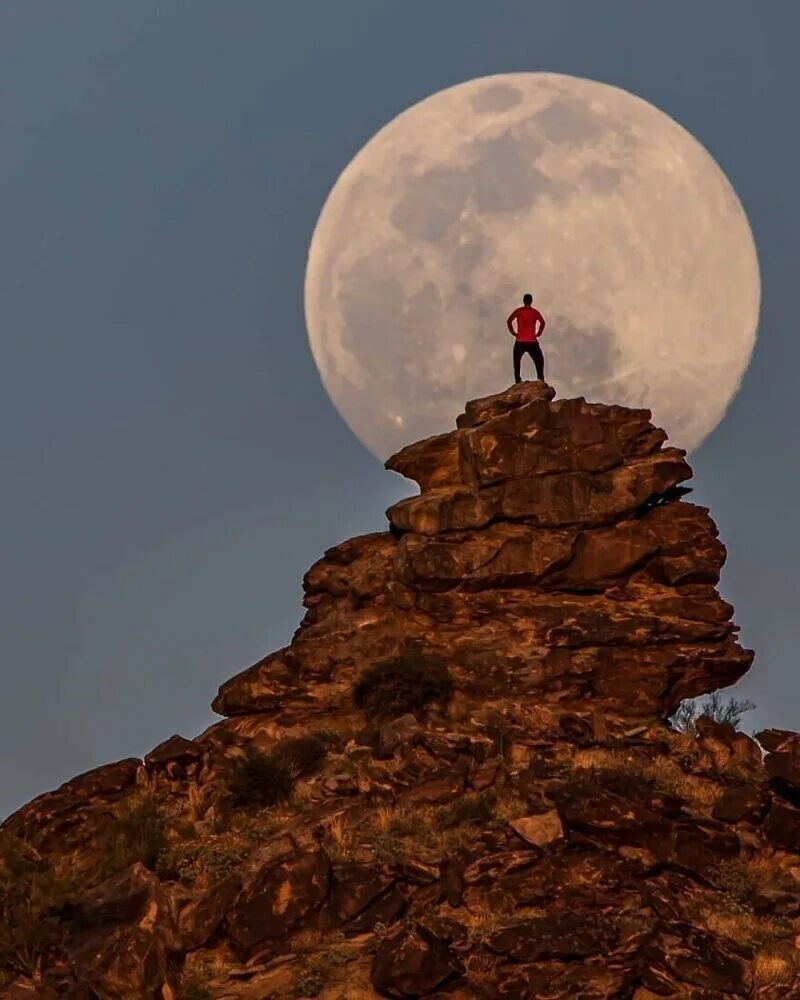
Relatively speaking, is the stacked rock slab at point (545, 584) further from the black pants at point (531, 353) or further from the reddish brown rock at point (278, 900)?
the reddish brown rock at point (278, 900)

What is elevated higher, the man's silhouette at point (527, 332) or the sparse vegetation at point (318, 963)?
the man's silhouette at point (527, 332)

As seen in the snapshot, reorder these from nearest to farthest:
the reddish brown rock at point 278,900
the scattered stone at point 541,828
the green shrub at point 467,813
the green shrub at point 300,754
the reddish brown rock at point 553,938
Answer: the reddish brown rock at point 553,938 → the reddish brown rock at point 278,900 → the scattered stone at point 541,828 → the green shrub at point 467,813 → the green shrub at point 300,754

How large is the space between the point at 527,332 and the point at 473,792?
52.5ft

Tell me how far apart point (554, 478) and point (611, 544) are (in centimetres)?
261

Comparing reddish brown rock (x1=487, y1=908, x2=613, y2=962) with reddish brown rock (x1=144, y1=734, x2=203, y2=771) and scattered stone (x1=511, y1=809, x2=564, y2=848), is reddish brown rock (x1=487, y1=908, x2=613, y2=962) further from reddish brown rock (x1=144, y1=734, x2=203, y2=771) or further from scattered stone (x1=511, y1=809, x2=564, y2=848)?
reddish brown rock (x1=144, y1=734, x2=203, y2=771)

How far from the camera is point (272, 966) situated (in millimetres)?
32594

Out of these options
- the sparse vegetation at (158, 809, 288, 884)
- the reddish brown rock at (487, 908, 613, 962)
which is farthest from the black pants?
the reddish brown rock at (487, 908, 613, 962)

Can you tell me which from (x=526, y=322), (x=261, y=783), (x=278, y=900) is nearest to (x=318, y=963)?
(x=278, y=900)

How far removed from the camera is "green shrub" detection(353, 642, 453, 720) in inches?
1715

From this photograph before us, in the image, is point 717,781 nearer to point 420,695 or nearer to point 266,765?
point 420,695

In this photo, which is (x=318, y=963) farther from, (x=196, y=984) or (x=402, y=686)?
(x=402, y=686)

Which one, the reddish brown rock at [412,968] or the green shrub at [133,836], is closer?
the reddish brown rock at [412,968]

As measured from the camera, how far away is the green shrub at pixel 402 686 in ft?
143

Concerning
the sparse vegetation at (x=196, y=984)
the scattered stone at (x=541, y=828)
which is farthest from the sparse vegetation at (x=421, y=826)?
the sparse vegetation at (x=196, y=984)
